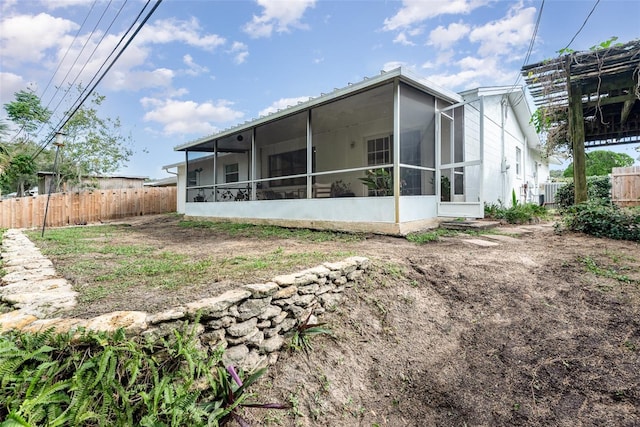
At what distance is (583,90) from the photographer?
6160mm

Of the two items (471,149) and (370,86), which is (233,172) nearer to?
(370,86)

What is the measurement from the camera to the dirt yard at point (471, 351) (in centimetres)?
204

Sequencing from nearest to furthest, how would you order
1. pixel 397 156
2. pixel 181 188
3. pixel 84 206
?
pixel 397 156, pixel 84 206, pixel 181 188

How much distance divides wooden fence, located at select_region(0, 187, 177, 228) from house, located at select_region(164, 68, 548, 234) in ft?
16.6

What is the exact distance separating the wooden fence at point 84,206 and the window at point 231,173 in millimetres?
5965

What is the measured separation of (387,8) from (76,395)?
790 centimetres

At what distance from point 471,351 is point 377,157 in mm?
7215

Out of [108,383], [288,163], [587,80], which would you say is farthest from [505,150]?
[108,383]

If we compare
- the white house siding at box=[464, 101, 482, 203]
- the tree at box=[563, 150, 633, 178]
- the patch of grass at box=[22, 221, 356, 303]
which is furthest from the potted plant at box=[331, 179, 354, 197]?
the tree at box=[563, 150, 633, 178]

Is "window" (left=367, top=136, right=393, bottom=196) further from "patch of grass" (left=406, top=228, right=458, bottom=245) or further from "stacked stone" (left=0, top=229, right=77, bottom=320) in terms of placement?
"stacked stone" (left=0, top=229, right=77, bottom=320)

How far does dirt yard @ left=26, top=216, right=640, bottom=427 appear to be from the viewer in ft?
6.70

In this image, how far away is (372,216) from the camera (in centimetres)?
618

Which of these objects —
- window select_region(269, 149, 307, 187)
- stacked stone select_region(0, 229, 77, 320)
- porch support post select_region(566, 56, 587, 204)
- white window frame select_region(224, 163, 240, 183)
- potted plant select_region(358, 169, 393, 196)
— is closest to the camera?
stacked stone select_region(0, 229, 77, 320)

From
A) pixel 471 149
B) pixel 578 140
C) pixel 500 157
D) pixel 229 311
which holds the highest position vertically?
pixel 500 157
